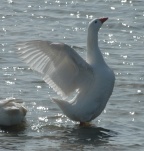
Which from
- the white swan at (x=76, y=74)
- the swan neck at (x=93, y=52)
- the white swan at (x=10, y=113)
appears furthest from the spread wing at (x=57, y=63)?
the white swan at (x=10, y=113)

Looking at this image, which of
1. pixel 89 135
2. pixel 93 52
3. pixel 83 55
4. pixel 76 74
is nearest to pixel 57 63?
pixel 76 74

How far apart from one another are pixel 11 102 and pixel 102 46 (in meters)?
5.19

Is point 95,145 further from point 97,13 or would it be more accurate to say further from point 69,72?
point 97,13

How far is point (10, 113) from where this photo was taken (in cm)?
1152

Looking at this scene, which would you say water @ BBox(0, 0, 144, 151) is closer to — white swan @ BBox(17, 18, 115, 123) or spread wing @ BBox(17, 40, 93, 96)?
white swan @ BBox(17, 18, 115, 123)

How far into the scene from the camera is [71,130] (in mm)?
11758

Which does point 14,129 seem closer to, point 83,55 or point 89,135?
point 89,135

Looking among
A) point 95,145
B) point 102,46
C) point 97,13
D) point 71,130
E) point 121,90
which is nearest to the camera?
point 95,145

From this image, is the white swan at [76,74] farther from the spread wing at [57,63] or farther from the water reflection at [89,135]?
the water reflection at [89,135]

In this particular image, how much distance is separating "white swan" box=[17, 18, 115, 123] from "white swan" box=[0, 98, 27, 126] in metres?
0.52

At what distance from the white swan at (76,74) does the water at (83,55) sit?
0.34 m

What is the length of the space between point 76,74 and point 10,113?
104 cm

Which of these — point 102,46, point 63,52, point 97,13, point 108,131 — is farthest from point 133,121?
point 97,13

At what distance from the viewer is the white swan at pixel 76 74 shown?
11.5 meters
